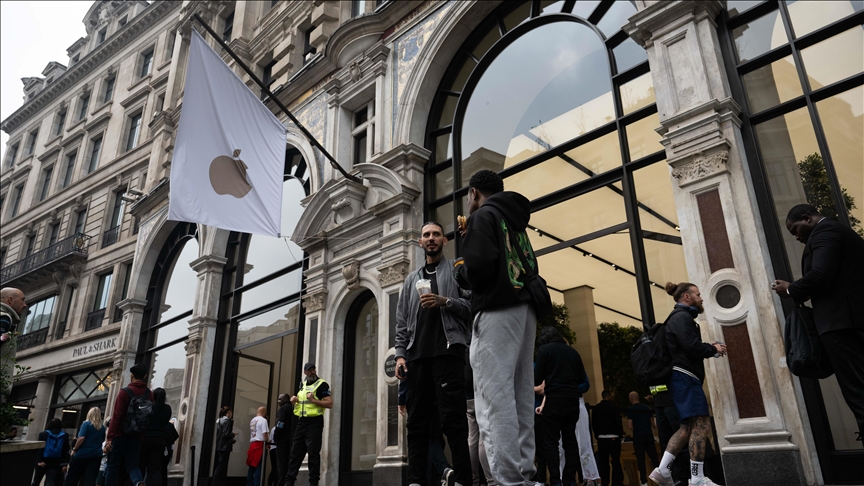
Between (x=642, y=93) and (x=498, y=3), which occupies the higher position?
(x=498, y=3)

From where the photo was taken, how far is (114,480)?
25.6 feet

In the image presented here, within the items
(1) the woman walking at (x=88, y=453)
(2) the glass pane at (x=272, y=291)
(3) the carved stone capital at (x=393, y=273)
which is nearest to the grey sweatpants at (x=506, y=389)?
(3) the carved stone capital at (x=393, y=273)

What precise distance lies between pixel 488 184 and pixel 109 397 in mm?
18294

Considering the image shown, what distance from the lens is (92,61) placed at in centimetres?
2955

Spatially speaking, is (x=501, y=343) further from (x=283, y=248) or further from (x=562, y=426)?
(x=283, y=248)

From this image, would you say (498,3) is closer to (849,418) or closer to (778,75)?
(778,75)

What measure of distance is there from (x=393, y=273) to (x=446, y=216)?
57.8 inches

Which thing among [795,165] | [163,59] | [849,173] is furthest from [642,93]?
[163,59]

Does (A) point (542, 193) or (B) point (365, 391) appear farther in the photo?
(B) point (365, 391)

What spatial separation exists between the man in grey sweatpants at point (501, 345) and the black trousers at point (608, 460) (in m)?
4.95

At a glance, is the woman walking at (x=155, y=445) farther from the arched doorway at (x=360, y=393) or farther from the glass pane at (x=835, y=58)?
the glass pane at (x=835, y=58)

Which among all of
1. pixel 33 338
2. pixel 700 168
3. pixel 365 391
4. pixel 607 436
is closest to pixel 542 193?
pixel 700 168

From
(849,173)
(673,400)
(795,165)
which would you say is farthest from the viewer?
(795,165)

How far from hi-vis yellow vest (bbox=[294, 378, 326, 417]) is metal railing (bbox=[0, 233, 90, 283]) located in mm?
19363
